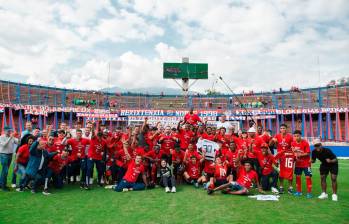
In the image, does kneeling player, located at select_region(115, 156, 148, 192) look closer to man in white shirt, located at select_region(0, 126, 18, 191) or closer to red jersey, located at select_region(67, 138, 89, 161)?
red jersey, located at select_region(67, 138, 89, 161)

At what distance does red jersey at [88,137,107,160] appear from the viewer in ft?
29.2

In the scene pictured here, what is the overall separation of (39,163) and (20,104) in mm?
25102

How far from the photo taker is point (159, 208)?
20.8ft

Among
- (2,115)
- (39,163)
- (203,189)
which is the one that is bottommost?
(203,189)

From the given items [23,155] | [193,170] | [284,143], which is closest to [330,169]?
→ [284,143]

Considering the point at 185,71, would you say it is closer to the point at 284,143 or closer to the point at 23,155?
the point at 284,143

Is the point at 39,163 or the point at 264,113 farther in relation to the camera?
the point at 264,113

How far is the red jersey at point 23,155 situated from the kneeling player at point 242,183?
5751mm

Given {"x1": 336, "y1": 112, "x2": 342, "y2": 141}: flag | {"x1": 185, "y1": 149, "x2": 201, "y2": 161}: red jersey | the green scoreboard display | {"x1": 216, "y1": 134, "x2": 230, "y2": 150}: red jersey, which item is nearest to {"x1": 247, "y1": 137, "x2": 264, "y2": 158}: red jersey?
{"x1": 216, "y1": 134, "x2": 230, "y2": 150}: red jersey

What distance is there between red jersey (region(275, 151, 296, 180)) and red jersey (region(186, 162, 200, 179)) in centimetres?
267

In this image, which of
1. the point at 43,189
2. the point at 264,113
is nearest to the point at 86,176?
the point at 43,189

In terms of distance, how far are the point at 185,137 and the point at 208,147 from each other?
3.52ft

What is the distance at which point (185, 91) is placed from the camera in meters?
40.2

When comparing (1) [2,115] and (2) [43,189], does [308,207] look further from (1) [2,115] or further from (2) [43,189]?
(1) [2,115]
